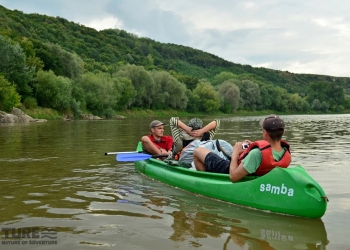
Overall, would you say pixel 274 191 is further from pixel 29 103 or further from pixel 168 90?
pixel 168 90

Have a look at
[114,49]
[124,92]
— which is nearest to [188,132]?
[124,92]

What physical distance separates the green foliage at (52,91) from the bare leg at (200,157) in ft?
127

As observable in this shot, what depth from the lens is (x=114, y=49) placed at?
12306cm

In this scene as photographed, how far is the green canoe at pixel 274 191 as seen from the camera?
5.12 meters

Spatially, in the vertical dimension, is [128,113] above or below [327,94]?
below

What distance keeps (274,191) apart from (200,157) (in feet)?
6.01

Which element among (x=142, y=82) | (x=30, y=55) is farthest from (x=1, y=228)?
(x=142, y=82)

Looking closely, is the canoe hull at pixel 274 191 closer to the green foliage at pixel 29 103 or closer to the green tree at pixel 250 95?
the green foliage at pixel 29 103

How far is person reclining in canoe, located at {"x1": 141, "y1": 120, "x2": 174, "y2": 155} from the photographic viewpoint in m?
9.27

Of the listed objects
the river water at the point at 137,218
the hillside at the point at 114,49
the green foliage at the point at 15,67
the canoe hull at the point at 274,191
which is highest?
the hillside at the point at 114,49

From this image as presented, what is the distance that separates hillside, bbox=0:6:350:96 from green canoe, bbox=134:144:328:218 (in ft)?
162

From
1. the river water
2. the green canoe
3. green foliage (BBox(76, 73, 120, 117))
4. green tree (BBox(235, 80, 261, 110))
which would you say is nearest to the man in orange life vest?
the green canoe

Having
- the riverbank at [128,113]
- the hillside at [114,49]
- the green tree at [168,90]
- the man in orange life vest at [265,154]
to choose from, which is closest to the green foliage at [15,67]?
the riverbank at [128,113]

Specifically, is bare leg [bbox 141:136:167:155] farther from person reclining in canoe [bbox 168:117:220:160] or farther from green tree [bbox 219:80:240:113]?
green tree [bbox 219:80:240:113]
